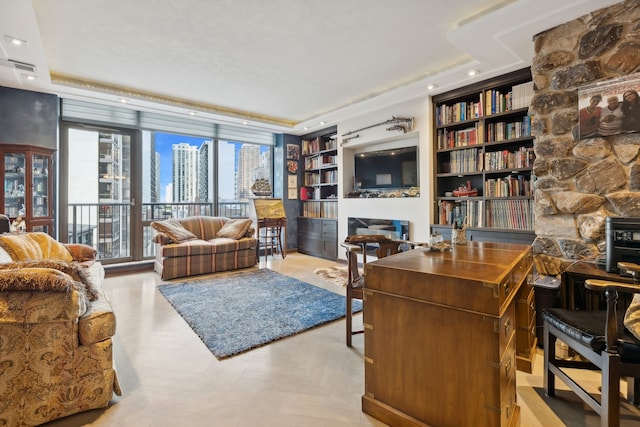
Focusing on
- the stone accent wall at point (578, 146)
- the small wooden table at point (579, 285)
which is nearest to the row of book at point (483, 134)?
the stone accent wall at point (578, 146)

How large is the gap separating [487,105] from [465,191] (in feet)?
3.43

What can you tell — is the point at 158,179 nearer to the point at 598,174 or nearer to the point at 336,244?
the point at 336,244

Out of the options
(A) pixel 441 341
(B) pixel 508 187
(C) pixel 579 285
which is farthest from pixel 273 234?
(A) pixel 441 341

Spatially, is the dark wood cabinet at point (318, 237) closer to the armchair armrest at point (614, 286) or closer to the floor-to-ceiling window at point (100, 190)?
the floor-to-ceiling window at point (100, 190)

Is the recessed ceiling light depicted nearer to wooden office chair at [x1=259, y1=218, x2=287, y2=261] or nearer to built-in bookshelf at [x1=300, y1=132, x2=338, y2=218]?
wooden office chair at [x1=259, y1=218, x2=287, y2=261]

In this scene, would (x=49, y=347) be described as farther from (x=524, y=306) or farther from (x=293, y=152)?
(x=293, y=152)

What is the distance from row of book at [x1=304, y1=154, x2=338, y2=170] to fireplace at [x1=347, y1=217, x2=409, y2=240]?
4.32ft

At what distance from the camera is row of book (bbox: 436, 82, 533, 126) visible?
11.0 feet

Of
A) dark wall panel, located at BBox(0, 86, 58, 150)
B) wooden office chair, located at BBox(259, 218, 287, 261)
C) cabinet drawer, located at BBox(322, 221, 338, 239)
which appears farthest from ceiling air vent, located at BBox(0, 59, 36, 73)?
cabinet drawer, located at BBox(322, 221, 338, 239)

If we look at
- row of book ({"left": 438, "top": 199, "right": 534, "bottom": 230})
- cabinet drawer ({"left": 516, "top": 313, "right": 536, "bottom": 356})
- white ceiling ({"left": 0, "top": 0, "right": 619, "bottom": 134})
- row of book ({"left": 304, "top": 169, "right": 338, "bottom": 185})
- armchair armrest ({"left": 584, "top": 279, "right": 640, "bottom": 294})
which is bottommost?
cabinet drawer ({"left": 516, "top": 313, "right": 536, "bottom": 356})

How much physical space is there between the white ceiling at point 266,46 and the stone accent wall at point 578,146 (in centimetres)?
17

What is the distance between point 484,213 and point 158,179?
17.1 ft

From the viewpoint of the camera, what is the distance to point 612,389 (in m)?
1.32

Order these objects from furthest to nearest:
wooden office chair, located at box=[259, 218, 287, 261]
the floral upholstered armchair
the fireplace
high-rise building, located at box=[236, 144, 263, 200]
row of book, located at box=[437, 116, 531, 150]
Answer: high-rise building, located at box=[236, 144, 263, 200] < wooden office chair, located at box=[259, 218, 287, 261] < the fireplace < row of book, located at box=[437, 116, 531, 150] < the floral upholstered armchair
